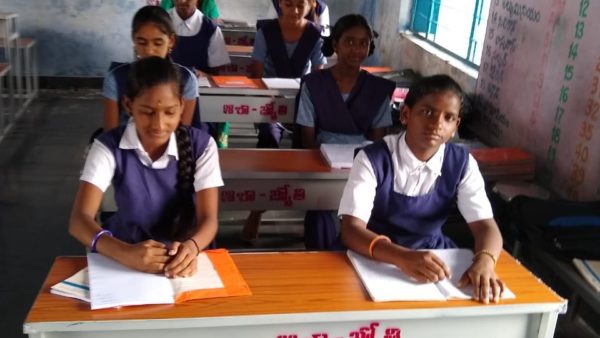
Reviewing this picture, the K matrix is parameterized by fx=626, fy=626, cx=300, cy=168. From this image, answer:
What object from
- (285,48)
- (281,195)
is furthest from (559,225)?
(285,48)

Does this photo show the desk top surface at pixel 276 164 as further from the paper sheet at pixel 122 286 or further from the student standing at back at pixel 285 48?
the student standing at back at pixel 285 48

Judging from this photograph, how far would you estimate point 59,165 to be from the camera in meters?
3.94

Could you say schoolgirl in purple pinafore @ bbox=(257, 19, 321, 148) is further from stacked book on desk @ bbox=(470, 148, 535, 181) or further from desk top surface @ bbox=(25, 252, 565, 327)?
desk top surface @ bbox=(25, 252, 565, 327)

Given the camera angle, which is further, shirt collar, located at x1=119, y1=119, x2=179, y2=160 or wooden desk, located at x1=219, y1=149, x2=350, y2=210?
wooden desk, located at x1=219, y1=149, x2=350, y2=210

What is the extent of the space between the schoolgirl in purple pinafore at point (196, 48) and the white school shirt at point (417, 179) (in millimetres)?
1987

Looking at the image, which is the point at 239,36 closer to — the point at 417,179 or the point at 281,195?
the point at 281,195

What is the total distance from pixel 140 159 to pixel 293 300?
62 cm

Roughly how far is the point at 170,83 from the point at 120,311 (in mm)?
629

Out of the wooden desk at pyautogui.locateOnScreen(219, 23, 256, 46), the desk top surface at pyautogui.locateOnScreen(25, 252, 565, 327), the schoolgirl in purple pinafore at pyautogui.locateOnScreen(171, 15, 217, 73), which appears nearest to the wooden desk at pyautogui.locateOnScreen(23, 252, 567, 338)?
the desk top surface at pyautogui.locateOnScreen(25, 252, 565, 327)

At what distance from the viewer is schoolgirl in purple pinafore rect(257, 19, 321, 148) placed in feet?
11.1

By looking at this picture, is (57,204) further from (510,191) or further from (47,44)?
(47,44)

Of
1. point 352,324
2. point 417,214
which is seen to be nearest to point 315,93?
point 417,214

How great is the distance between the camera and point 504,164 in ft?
8.76

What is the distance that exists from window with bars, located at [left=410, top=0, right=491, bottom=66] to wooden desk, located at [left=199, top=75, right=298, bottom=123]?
4.21ft
